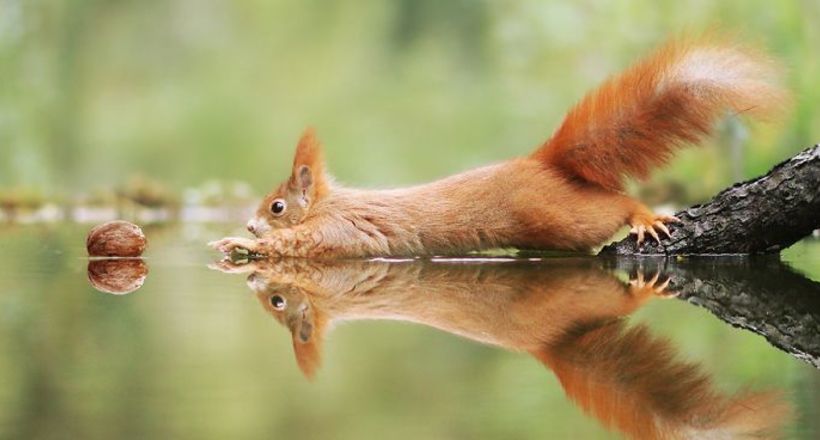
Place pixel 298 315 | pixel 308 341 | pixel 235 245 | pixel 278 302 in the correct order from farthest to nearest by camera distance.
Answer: pixel 235 245 → pixel 278 302 → pixel 298 315 → pixel 308 341

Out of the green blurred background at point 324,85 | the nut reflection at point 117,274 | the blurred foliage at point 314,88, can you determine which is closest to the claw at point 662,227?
the nut reflection at point 117,274

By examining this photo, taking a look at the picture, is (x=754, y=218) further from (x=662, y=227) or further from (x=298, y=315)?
(x=298, y=315)

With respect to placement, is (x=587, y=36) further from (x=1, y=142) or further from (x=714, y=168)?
(x=1, y=142)

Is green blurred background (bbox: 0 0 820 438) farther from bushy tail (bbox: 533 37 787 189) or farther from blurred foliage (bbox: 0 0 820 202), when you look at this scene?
bushy tail (bbox: 533 37 787 189)

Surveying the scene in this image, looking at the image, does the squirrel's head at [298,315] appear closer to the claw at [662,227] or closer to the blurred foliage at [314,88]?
the claw at [662,227]

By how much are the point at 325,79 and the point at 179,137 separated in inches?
30.2

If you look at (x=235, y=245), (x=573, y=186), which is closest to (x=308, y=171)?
(x=235, y=245)

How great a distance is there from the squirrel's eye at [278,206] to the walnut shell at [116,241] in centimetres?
43

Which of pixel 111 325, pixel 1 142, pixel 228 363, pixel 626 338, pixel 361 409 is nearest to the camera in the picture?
pixel 361 409

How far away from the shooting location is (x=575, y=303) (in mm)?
1676

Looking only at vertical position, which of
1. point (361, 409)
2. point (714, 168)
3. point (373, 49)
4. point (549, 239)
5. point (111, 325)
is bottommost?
point (361, 409)

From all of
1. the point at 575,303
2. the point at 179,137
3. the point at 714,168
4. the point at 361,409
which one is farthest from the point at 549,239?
the point at 179,137

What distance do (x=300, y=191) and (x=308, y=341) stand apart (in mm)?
1287

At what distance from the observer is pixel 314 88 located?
5.11 meters
